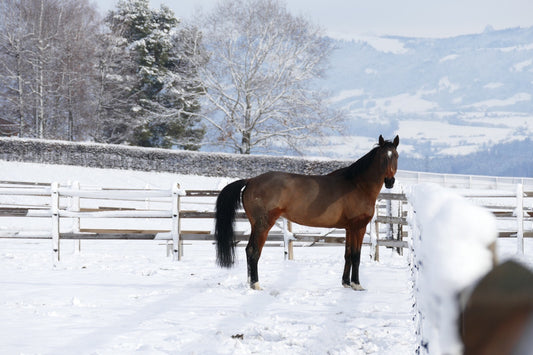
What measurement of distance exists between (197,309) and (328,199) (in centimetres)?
222

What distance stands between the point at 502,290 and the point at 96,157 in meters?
28.8

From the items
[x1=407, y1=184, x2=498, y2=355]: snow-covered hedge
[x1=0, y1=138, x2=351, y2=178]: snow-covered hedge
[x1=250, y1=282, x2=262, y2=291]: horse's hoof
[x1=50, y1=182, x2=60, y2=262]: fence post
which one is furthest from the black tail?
[x1=0, y1=138, x2=351, y2=178]: snow-covered hedge

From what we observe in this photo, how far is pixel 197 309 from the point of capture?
5484 mm

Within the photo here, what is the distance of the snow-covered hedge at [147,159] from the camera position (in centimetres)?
2761

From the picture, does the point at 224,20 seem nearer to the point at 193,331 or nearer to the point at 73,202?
the point at 73,202

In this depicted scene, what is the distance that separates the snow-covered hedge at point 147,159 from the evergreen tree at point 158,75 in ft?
10.7

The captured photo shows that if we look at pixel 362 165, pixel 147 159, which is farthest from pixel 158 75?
pixel 362 165

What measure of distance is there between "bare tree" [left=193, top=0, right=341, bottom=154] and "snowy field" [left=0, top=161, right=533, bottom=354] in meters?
19.8

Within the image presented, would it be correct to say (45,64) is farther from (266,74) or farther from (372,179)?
(372,179)

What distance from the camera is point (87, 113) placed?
3297cm

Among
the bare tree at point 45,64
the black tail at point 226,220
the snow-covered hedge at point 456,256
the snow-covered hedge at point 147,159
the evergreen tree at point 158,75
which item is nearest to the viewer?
the snow-covered hedge at point 456,256

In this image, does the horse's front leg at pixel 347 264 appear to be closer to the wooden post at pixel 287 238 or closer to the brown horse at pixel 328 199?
the brown horse at pixel 328 199

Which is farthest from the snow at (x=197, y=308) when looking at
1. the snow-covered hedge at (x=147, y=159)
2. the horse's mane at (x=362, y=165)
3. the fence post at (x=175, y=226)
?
the snow-covered hedge at (x=147, y=159)

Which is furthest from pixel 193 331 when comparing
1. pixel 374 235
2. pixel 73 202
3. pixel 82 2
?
pixel 82 2
